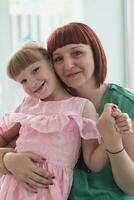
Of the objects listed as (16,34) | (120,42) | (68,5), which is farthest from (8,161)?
(120,42)

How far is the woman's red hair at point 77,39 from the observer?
4.22 feet

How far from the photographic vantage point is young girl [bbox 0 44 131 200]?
1.19 m

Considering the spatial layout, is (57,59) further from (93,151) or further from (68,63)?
(93,151)

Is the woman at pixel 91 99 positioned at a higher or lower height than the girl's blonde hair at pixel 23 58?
lower

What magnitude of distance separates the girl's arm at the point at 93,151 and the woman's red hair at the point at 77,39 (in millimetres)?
167

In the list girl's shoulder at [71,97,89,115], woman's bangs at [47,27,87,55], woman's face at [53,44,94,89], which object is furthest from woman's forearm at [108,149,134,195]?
woman's bangs at [47,27,87,55]

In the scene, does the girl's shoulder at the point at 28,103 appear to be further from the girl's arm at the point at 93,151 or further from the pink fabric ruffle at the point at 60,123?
the girl's arm at the point at 93,151

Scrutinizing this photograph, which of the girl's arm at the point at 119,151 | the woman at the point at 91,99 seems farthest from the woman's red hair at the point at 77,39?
the girl's arm at the point at 119,151

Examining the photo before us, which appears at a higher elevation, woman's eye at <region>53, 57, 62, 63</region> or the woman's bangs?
the woman's bangs

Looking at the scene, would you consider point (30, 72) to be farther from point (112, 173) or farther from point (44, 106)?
point (112, 173)

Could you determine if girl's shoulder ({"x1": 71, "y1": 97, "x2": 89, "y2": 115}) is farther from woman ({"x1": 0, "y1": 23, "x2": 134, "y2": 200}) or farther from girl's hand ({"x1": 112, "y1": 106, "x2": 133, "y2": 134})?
girl's hand ({"x1": 112, "y1": 106, "x2": 133, "y2": 134})

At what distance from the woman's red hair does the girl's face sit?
8 centimetres

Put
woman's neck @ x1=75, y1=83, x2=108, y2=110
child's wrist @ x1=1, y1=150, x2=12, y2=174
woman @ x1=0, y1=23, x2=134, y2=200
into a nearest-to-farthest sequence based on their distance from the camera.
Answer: woman @ x1=0, y1=23, x2=134, y2=200, child's wrist @ x1=1, y1=150, x2=12, y2=174, woman's neck @ x1=75, y1=83, x2=108, y2=110

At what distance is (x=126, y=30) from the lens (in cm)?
249
